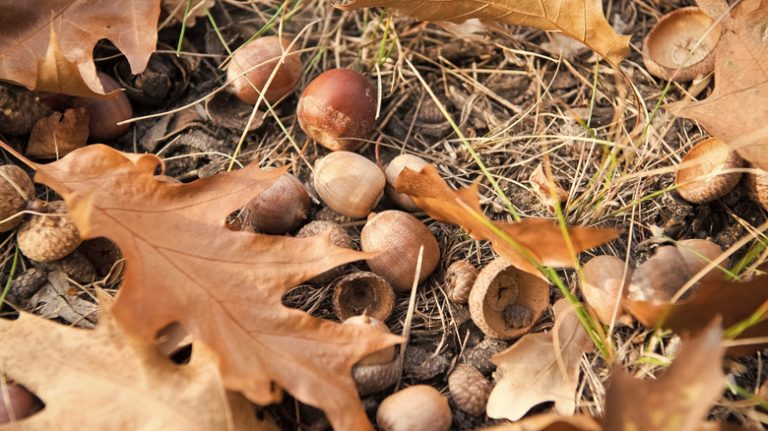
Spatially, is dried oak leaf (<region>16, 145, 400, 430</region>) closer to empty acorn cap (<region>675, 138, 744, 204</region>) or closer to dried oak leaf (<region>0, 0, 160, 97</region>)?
dried oak leaf (<region>0, 0, 160, 97</region>)

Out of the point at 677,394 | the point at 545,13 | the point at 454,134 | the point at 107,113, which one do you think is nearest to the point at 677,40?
the point at 545,13

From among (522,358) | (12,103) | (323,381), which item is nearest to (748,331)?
(522,358)

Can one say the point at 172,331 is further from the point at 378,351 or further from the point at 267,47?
the point at 267,47

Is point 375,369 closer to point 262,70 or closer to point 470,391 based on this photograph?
point 470,391

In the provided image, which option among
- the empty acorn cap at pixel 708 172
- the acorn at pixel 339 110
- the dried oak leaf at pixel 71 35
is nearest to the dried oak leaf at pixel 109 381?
the dried oak leaf at pixel 71 35

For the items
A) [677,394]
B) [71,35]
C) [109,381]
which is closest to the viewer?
[677,394]
